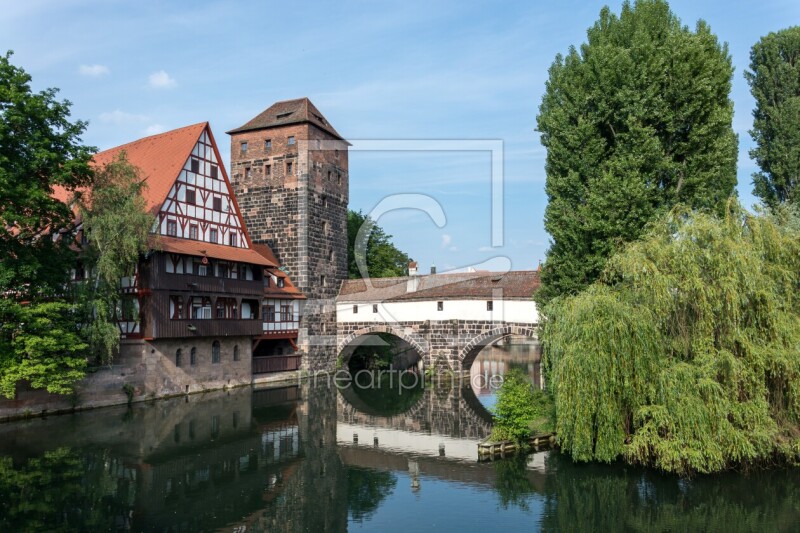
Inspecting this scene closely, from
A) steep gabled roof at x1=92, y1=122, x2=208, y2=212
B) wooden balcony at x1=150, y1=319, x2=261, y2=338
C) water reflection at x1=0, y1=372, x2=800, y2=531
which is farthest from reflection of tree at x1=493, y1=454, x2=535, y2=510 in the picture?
steep gabled roof at x1=92, y1=122, x2=208, y2=212

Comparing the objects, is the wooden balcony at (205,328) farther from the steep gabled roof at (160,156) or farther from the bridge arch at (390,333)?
the bridge arch at (390,333)

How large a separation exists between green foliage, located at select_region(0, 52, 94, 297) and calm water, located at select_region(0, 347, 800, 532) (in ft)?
16.7

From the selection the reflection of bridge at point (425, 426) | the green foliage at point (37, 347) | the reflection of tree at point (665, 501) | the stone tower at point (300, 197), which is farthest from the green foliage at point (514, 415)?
the stone tower at point (300, 197)

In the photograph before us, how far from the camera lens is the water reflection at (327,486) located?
11711mm

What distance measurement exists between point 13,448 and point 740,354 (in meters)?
18.4

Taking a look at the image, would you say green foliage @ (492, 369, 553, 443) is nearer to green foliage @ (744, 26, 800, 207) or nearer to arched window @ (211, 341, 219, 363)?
green foliage @ (744, 26, 800, 207)

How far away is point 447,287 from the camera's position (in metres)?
34.5

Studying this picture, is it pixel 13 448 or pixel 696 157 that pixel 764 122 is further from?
pixel 13 448

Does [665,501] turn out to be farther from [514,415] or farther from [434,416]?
[434,416]

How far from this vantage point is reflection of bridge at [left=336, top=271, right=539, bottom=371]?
3158 cm

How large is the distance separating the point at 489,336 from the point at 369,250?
17.1m

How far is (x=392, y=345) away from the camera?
43.2 meters

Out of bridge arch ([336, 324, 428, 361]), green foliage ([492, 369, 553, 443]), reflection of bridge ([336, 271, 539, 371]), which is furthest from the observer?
bridge arch ([336, 324, 428, 361])

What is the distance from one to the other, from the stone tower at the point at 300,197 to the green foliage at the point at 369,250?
6.36m
